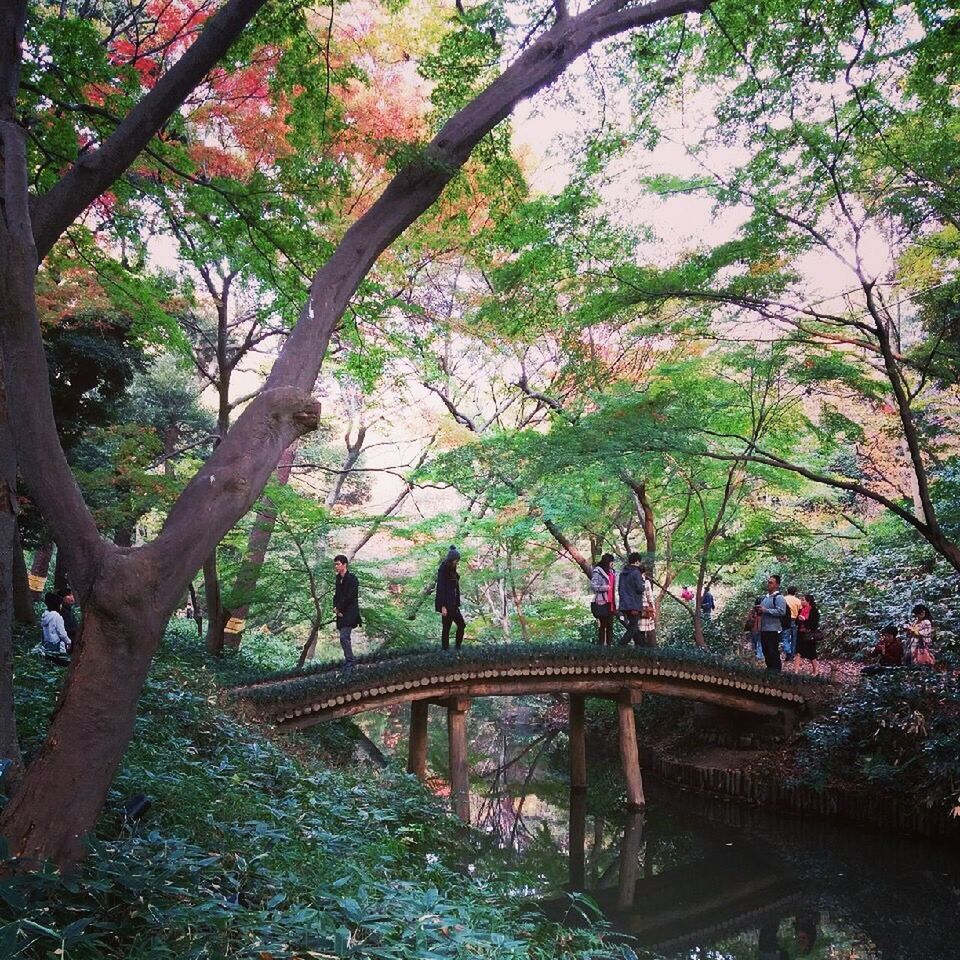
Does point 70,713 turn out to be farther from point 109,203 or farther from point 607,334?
point 607,334

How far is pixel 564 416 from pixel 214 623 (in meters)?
6.99

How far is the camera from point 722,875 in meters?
9.27

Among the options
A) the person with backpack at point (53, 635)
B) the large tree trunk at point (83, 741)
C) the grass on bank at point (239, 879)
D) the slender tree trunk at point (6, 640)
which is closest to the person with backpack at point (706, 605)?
the grass on bank at point (239, 879)

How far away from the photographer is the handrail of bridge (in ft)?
30.3

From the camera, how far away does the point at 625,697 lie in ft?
40.2

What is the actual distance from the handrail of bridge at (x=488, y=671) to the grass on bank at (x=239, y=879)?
11.7ft

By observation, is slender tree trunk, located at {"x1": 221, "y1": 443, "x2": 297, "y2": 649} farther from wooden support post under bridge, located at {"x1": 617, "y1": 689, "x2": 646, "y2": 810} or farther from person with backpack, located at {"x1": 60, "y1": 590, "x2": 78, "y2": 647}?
wooden support post under bridge, located at {"x1": 617, "y1": 689, "x2": 646, "y2": 810}

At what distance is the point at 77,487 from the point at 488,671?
8.77 m

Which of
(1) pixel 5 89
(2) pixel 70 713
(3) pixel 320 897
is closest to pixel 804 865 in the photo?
(3) pixel 320 897

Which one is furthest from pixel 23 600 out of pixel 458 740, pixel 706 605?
pixel 706 605

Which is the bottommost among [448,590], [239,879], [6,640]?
[239,879]

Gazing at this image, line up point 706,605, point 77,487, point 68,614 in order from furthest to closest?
point 706,605, point 68,614, point 77,487

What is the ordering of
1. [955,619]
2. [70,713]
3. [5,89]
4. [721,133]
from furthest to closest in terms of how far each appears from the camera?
[955,619]
[721,133]
[5,89]
[70,713]

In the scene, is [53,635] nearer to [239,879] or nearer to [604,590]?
[239,879]
